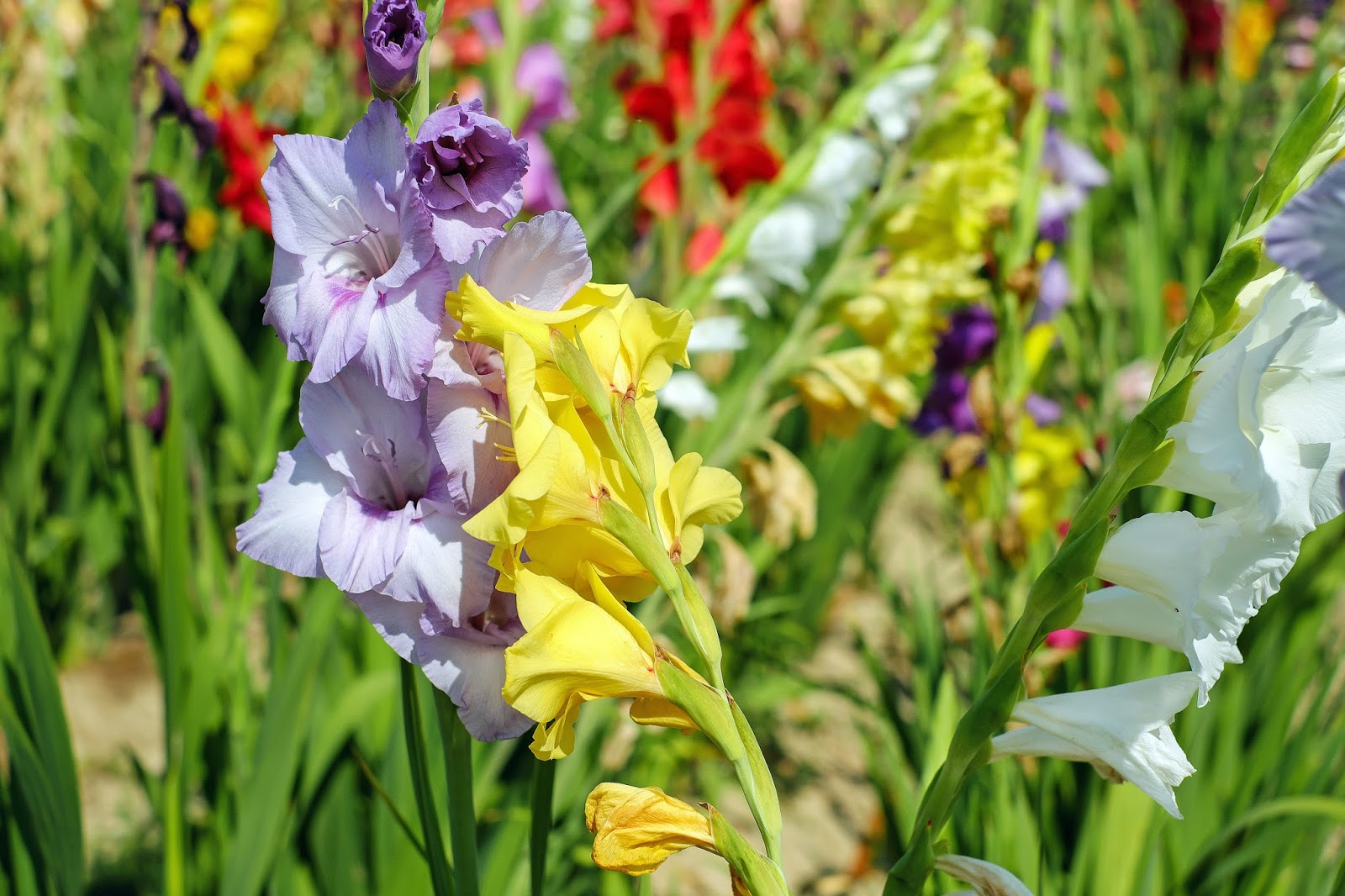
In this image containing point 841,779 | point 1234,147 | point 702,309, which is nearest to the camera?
point 702,309

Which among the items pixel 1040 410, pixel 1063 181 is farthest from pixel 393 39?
pixel 1063 181

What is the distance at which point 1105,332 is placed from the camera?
160 centimetres

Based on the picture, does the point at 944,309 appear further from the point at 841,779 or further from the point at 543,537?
the point at 543,537

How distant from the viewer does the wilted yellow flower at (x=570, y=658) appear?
1.61ft

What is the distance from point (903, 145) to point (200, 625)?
3.70 ft

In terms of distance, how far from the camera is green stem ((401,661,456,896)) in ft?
2.08

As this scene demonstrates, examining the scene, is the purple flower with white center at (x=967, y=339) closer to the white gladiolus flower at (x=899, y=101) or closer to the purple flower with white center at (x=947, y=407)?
the purple flower with white center at (x=947, y=407)

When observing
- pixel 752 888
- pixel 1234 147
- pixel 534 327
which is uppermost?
pixel 534 327

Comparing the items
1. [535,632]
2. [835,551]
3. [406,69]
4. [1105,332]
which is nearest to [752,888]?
[535,632]

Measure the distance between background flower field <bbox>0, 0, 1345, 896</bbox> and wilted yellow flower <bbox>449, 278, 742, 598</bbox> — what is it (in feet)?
0.55

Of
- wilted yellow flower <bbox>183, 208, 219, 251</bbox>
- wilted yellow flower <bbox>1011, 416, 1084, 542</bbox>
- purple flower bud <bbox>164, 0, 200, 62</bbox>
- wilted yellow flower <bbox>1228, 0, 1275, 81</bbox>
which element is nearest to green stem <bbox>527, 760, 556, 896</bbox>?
wilted yellow flower <bbox>1011, 416, 1084, 542</bbox>

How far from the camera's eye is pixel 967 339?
4.99 ft

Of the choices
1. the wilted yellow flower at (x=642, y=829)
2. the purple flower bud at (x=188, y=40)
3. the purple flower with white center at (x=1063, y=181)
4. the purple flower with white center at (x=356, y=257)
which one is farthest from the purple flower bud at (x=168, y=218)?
the purple flower with white center at (x=1063, y=181)

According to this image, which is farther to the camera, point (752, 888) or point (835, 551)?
point (835, 551)
